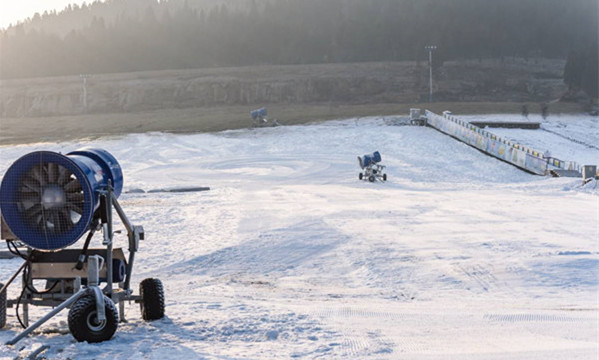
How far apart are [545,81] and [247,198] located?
96758 mm

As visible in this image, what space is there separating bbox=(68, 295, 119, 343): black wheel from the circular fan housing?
2.82 ft

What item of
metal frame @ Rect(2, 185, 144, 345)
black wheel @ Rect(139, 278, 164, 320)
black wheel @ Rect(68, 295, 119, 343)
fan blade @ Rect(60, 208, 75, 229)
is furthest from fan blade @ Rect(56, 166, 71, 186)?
black wheel @ Rect(139, 278, 164, 320)

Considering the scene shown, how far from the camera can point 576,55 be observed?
114812 mm

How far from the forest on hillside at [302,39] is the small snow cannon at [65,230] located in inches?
5000

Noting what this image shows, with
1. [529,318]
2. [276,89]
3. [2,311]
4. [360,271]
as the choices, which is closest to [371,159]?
[360,271]

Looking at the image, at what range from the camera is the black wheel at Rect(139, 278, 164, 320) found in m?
10.1

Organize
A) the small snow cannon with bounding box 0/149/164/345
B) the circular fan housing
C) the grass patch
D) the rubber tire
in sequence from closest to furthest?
the small snow cannon with bounding box 0/149/164/345 < the circular fan housing < the rubber tire < the grass patch

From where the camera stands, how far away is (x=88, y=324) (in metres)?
8.84

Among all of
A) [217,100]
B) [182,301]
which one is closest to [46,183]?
[182,301]

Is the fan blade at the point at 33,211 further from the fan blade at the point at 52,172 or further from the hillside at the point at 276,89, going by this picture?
the hillside at the point at 276,89

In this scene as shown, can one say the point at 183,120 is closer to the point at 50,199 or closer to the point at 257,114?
the point at 257,114

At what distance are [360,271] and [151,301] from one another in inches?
245

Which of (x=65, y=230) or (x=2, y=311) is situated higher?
(x=65, y=230)

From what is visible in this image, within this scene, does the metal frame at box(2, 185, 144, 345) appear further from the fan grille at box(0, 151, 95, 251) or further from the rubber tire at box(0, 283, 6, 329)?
the fan grille at box(0, 151, 95, 251)
